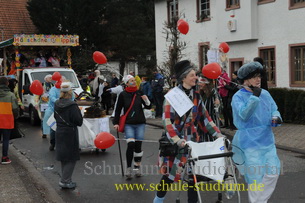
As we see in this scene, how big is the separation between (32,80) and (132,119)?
390 inches

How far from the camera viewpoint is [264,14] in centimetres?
1931

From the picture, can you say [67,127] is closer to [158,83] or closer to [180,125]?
[180,125]

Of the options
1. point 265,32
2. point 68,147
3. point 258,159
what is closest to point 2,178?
point 68,147

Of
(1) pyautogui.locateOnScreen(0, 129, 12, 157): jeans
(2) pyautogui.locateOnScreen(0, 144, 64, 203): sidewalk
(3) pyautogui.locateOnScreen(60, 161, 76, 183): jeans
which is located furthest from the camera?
(1) pyautogui.locateOnScreen(0, 129, 12, 157): jeans

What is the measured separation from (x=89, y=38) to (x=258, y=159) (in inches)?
1357

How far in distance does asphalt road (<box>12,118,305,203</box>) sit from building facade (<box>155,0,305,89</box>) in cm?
860

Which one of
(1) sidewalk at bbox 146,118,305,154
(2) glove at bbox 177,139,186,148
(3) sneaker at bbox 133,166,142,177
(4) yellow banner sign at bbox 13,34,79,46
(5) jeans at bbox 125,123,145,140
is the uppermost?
(4) yellow banner sign at bbox 13,34,79,46

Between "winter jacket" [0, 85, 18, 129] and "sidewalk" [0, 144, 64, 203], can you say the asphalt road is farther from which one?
"winter jacket" [0, 85, 18, 129]

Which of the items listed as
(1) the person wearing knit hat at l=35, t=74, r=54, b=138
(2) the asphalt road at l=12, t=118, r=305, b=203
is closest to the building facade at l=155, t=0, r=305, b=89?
(1) the person wearing knit hat at l=35, t=74, r=54, b=138

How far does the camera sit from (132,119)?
7770 mm

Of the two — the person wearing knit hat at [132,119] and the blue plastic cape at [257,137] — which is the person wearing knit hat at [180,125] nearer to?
the blue plastic cape at [257,137]

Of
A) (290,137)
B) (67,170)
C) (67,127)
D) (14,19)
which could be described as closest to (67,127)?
(67,127)

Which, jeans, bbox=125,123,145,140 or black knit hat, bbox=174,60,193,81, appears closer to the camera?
black knit hat, bbox=174,60,193,81

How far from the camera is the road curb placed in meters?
6.71
